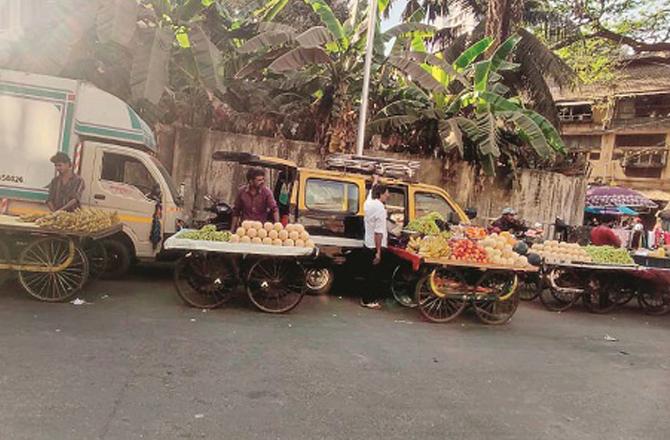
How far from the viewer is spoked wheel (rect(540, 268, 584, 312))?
818cm

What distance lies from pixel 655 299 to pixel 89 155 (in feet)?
31.0

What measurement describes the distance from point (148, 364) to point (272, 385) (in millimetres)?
1119

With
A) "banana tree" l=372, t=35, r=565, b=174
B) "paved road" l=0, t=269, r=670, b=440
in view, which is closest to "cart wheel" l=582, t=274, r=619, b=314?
"paved road" l=0, t=269, r=670, b=440

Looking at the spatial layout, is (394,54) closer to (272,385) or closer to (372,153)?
(372,153)

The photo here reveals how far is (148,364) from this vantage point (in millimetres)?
4395

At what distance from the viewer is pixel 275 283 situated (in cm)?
660

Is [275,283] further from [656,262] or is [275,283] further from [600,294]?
[656,262]

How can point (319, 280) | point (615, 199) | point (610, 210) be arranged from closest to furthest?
1. point (319, 280)
2. point (615, 199)
3. point (610, 210)

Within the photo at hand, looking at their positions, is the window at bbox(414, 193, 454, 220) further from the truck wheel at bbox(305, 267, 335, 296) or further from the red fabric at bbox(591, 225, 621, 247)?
the red fabric at bbox(591, 225, 621, 247)

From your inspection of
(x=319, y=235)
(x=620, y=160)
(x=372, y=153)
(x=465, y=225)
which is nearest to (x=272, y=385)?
(x=319, y=235)

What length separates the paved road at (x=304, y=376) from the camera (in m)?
3.49

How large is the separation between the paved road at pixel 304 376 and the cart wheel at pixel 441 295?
0.25 metres

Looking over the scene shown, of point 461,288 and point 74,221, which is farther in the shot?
point 461,288

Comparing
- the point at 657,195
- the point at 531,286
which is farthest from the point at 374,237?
the point at 657,195
